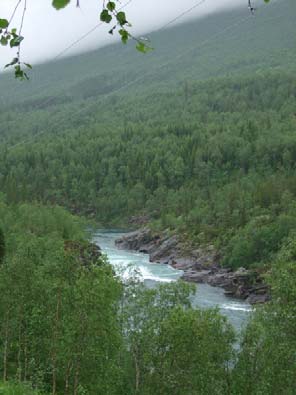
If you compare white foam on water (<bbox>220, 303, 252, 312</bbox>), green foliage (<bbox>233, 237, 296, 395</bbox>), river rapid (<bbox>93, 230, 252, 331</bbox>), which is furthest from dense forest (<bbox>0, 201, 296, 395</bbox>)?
white foam on water (<bbox>220, 303, 252, 312</bbox>)

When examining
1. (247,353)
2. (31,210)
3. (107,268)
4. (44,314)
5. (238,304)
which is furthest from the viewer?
(31,210)

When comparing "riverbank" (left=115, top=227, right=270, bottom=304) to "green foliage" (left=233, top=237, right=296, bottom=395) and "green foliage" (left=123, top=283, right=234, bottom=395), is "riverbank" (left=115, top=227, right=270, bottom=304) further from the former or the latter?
"green foliage" (left=233, top=237, right=296, bottom=395)

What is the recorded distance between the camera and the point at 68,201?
181875 mm

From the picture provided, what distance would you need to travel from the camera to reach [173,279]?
241ft

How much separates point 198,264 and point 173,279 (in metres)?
12.5

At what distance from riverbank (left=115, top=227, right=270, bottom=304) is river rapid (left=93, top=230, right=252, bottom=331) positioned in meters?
1.63

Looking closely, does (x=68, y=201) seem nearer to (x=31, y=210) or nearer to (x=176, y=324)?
(x=31, y=210)

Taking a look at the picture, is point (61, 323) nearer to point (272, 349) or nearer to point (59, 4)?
point (272, 349)

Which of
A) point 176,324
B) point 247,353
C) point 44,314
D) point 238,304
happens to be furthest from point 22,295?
point 238,304

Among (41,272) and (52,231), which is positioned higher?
(41,272)

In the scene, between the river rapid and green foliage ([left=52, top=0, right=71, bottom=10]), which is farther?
the river rapid

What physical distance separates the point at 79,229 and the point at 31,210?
7.79 metres

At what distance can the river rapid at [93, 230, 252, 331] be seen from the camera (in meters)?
55.5

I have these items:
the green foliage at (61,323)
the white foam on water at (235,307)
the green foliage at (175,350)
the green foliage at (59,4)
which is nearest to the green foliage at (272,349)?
the green foliage at (175,350)
